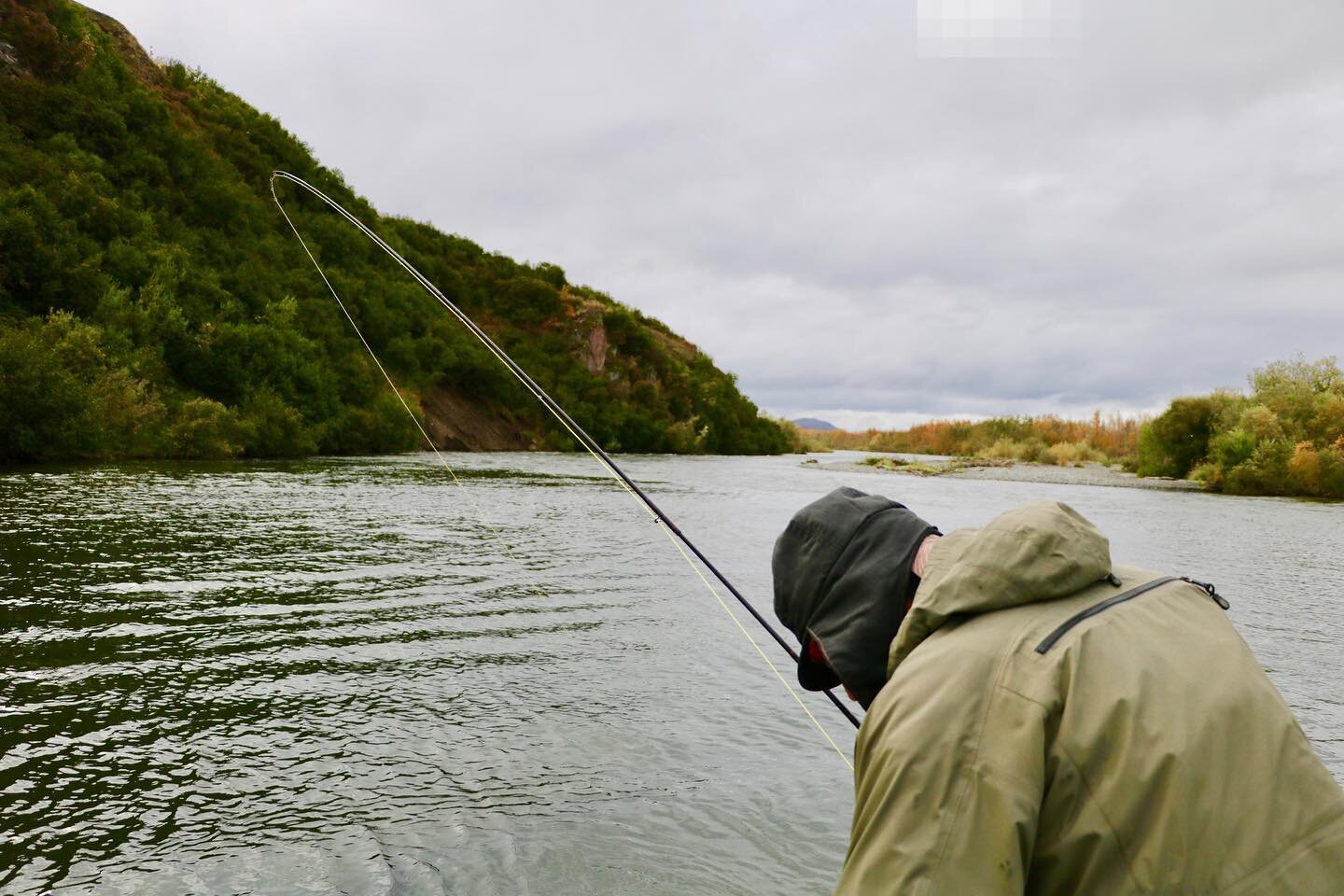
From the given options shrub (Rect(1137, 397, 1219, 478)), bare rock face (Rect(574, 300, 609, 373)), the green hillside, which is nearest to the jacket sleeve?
the green hillside

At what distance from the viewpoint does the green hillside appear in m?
20.7

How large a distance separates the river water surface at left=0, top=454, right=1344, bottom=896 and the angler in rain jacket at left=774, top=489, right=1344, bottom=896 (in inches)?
99.8

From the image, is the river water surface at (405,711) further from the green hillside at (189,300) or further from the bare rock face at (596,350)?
the bare rock face at (596,350)

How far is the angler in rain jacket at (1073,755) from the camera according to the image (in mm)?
1300

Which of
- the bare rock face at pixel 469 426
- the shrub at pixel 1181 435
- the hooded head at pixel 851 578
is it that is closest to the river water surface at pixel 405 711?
the hooded head at pixel 851 578

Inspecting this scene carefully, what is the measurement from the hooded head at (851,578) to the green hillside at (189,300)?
64.2ft

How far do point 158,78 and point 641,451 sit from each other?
109ft

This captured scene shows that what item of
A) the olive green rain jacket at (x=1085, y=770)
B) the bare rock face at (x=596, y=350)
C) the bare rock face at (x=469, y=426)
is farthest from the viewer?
the bare rock face at (x=596, y=350)

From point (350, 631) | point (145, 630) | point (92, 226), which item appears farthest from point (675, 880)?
point (92, 226)

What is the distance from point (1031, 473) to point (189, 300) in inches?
1389

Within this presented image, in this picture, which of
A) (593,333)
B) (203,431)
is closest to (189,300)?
(203,431)

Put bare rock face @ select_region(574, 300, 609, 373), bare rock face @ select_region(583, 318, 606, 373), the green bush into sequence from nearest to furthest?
the green bush < bare rock face @ select_region(574, 300, 609, 373) < bare rock face @ select_region(583, 318, 606, 373)

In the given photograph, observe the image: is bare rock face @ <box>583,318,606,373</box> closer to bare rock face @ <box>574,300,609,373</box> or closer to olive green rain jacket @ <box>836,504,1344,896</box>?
bare rock face @ <box>574,300,609,373</box>

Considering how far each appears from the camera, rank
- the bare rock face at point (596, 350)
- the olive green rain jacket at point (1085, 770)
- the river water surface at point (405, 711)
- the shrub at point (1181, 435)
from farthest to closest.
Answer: the bare rock face at point (596, 350) → the shrub at point (1181, 435) → the river water surface at point (405, 711) → the olive green rain jacket at point (1085, 770)
